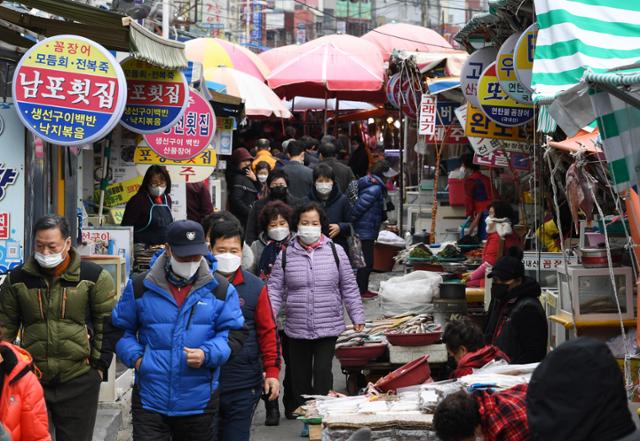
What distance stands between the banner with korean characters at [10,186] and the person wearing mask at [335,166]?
27.1 ft

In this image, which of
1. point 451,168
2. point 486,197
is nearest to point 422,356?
point 486,197

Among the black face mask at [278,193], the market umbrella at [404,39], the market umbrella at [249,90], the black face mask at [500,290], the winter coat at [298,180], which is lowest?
the black face mask at [500,290]

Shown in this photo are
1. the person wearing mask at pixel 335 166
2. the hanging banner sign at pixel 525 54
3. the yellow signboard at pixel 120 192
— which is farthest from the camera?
the person wearing mask at pixel 335 166

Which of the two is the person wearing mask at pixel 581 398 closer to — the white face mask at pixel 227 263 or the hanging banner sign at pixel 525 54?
the white face mask at pixel 227 263

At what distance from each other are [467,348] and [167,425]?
2619mm

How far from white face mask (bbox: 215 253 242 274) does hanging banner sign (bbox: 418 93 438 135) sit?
10141 millimetres

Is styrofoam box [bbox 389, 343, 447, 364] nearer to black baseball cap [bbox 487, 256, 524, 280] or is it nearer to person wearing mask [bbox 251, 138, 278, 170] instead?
black baseball cap [bbox 487, 256, 524, 280]

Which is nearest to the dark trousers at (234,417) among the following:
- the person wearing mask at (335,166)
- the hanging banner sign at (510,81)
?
the hanging banner sign at (510,81)

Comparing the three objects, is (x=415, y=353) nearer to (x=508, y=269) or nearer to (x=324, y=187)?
(x=508, y=269)

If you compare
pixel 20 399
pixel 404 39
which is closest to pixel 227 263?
pixel 20 399

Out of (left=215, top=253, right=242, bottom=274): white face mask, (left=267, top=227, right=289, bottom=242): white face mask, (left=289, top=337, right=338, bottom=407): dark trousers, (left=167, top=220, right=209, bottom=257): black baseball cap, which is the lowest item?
(left=289, top=337, right=338, bottom=407): dark trousers

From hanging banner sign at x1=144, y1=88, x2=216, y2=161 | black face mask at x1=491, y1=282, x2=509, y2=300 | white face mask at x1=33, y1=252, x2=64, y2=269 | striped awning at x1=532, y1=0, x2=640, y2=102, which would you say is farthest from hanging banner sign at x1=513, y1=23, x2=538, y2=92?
white face mask at x1=33, y1=252, x2=64, y2=269

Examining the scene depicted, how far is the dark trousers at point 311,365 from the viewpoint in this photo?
367 inches

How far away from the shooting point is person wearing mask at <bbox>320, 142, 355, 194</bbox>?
53.4 ft
